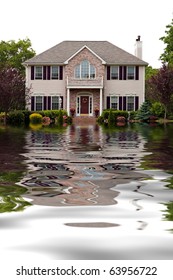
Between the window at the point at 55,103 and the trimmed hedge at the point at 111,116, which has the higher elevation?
the window at the point at 55,103

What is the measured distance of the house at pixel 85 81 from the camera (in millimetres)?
54156

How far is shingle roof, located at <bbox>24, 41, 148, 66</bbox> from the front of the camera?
178 feet

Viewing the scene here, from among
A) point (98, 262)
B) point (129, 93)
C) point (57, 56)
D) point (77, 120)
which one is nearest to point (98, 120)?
point (77, 120)

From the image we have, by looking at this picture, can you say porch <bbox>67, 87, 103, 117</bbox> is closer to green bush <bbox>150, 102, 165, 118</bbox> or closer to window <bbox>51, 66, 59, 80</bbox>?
window <bbox>51, 66, 59, 80</bbox>

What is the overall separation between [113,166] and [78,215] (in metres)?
5.59

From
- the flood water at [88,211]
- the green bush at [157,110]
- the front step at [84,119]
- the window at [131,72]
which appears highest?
the window at [131,72]

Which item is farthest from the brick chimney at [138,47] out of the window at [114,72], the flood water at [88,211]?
the flood water at [88,211]

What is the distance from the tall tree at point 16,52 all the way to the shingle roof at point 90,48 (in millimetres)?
19021

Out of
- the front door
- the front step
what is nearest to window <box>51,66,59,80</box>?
the front door

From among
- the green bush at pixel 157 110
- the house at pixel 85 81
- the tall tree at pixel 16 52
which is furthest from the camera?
the tall tree at pixel 16 52

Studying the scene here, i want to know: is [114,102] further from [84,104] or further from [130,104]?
[84,104]

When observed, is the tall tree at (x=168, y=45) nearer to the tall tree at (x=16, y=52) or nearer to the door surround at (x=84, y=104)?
A: the door surround at (x=84, y=104)

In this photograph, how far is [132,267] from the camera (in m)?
4.27

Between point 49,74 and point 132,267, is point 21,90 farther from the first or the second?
point 132,267
